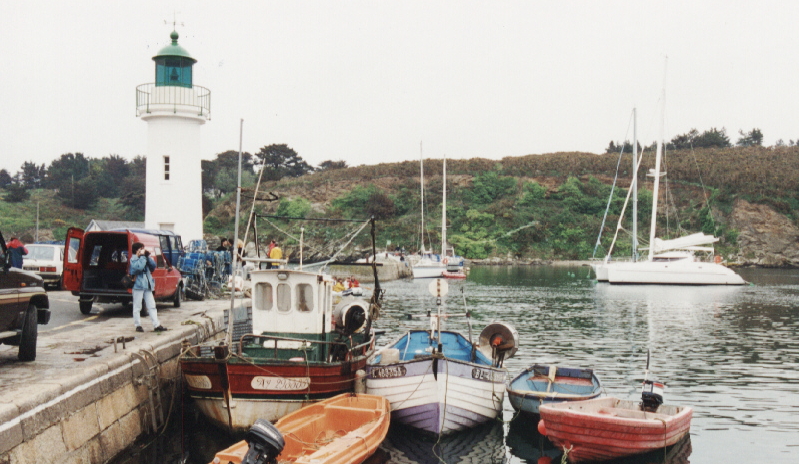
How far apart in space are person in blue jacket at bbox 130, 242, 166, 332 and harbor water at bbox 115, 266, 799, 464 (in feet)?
7.18

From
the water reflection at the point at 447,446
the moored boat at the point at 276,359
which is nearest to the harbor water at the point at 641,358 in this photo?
the water reflection at the point at 447,446

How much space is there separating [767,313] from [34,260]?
95.0 ft

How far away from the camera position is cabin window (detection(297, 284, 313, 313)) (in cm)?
1428

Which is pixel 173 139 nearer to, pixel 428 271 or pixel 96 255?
pixel 96 255

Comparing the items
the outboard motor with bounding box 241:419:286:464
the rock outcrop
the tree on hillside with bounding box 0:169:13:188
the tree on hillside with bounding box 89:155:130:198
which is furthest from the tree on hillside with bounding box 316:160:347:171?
the outboard motor with bounding box 241:419:286:464

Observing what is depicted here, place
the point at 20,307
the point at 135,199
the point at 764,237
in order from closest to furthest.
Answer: the point at 20,307
the point at 764,237
the point at 135,199

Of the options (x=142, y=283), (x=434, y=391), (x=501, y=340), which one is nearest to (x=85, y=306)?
(x=142, y=283)

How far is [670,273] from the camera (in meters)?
50.1

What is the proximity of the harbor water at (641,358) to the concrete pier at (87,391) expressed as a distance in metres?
0.64

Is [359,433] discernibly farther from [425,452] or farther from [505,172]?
[505,172]

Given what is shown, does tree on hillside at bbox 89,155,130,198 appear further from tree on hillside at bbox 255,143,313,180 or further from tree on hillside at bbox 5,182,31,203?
tree on hillside at bbox 255,143,313,180

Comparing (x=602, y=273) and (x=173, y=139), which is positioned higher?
(x=173, y=139)

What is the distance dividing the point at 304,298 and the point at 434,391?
10.0 feet

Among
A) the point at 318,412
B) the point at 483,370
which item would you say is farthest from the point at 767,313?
the point at 318,412
